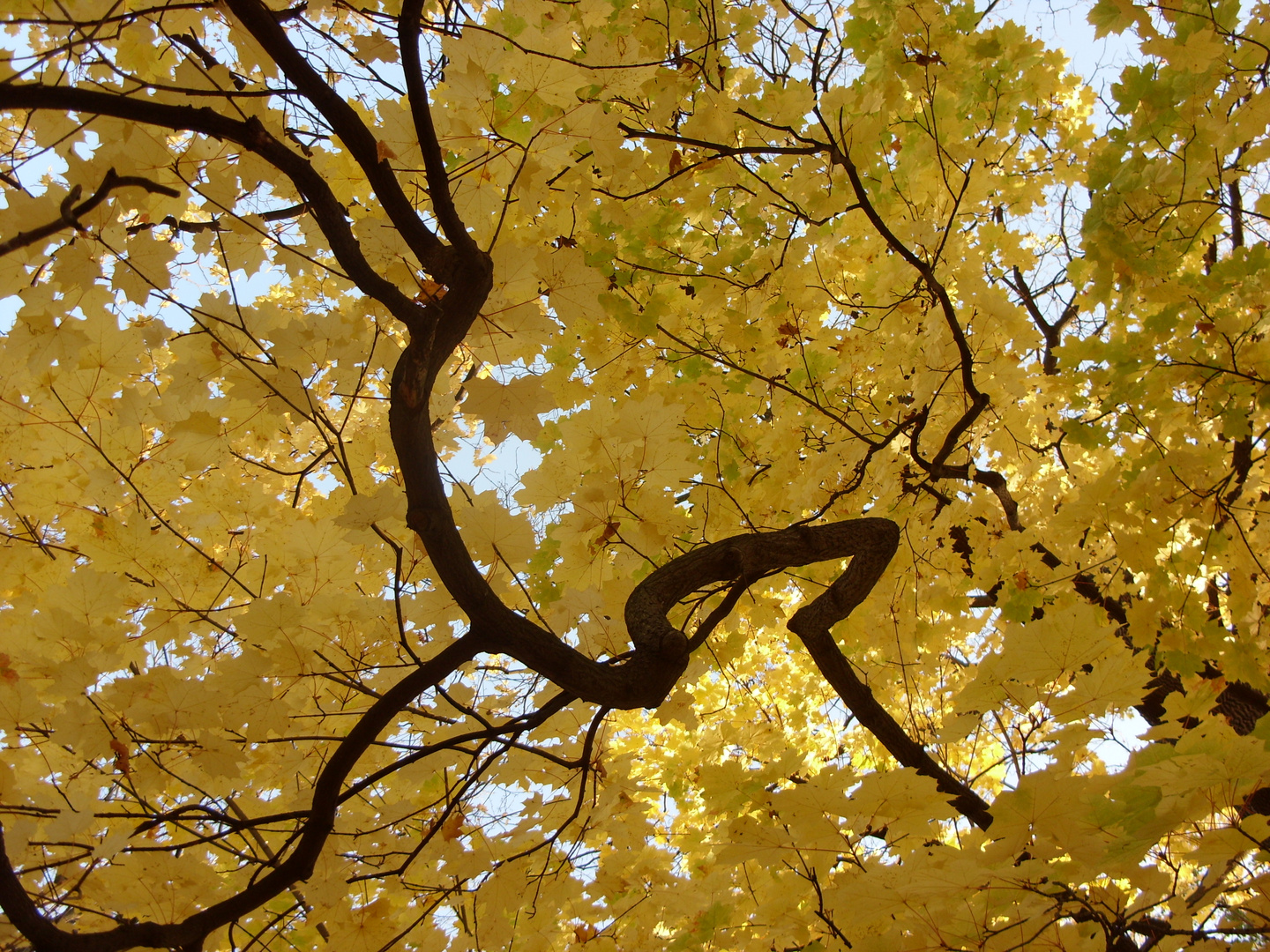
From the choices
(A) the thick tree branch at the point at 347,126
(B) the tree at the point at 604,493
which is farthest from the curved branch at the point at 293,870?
(A) the thick tree branch at the point at 347,126

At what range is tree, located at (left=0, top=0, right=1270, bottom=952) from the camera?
1415 mm

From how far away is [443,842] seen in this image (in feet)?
6.27

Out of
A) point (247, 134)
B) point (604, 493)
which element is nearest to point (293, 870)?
point (604, 493)

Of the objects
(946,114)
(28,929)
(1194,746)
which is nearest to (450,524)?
(28,929)

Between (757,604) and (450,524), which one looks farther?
(757,604)

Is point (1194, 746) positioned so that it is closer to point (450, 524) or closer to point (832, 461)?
point (450, 524)

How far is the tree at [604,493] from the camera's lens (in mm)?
1415

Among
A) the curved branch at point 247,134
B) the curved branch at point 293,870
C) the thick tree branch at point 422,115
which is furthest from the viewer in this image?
the thick tree branch at point 422,115

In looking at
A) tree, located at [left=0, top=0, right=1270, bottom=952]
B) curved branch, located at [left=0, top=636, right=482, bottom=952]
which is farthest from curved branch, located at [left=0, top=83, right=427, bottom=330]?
curved branch, located at [left=0, top=636, right=482, bottom=952]

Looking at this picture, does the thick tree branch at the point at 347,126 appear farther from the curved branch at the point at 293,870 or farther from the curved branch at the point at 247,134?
the curved branch at the point at 293,870

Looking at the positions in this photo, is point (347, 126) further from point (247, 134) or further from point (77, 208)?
point (77, 208)

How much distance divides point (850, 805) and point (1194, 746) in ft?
1.74

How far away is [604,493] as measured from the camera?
6.16 ft

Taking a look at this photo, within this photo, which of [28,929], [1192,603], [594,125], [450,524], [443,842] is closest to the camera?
[28,929]
